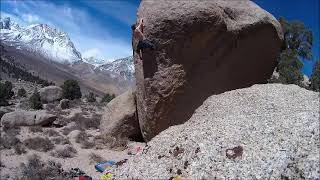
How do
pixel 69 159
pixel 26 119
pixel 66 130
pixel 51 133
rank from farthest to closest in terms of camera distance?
pixel 26 119
pixel 66 130
pixel 51 133
pixel 69 159

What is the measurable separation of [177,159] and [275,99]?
9.51ft

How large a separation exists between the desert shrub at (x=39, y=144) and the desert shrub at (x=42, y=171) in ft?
6.66

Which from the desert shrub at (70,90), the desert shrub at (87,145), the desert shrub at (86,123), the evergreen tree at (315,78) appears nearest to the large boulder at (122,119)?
the desert shrub at (87,145)

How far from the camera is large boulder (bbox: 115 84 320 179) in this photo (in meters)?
8.08

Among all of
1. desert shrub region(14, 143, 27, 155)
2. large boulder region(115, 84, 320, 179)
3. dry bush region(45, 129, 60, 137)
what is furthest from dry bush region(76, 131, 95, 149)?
large boulder region(115, 84, 320, 179)

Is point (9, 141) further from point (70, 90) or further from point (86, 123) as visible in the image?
point (70, 90)

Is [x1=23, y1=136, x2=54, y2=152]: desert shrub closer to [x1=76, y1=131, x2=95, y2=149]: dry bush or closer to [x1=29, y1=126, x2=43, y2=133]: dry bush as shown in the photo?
[x1=76, y1=131, x2=95, y2=149]: dry bush

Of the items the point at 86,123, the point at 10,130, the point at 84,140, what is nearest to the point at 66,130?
the point at 86,123

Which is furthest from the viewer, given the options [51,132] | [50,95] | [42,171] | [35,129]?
[50,95]

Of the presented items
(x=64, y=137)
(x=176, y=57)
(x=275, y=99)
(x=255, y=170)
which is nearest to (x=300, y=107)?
(x=275, y=99)

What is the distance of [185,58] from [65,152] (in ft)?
23.9

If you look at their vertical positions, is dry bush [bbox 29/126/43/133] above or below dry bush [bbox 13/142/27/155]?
above

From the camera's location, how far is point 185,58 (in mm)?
13828

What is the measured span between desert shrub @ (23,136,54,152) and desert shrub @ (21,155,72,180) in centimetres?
203
